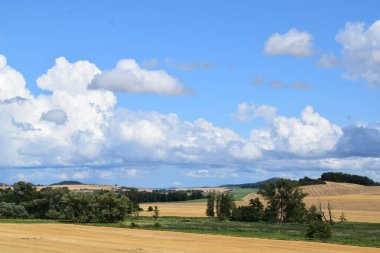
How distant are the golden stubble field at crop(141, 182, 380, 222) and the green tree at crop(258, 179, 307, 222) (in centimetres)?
828

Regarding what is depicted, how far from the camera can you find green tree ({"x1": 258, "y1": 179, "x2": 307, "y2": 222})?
126 m

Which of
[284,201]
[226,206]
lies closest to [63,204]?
[226,206]

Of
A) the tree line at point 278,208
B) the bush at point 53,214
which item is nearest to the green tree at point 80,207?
the bush at point 53,214

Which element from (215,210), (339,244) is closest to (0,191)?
(215,210)

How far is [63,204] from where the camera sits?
12169cm

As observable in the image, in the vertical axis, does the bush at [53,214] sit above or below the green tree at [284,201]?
below

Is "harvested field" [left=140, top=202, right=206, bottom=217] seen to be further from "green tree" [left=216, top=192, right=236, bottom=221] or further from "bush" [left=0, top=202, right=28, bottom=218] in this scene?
"bush" [left=0, top=202, right=28, bottom=218]

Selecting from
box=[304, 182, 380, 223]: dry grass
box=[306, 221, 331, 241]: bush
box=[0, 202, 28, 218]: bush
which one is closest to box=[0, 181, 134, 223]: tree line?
box=[0, 202, 28, 218]: bush

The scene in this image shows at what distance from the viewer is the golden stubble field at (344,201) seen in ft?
430

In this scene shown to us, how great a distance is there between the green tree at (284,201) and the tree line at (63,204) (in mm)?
28948

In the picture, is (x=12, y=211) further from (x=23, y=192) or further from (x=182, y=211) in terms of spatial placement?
(x=182, y=211)

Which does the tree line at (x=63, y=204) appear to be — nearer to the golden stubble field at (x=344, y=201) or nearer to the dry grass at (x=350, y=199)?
the golden stubble field at (x=344, y=201)

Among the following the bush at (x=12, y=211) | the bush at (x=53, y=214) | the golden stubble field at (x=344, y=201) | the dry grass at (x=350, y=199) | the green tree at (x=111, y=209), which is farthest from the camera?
the golden stubble field at (x=344, y=201)

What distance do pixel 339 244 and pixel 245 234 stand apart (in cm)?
1620
